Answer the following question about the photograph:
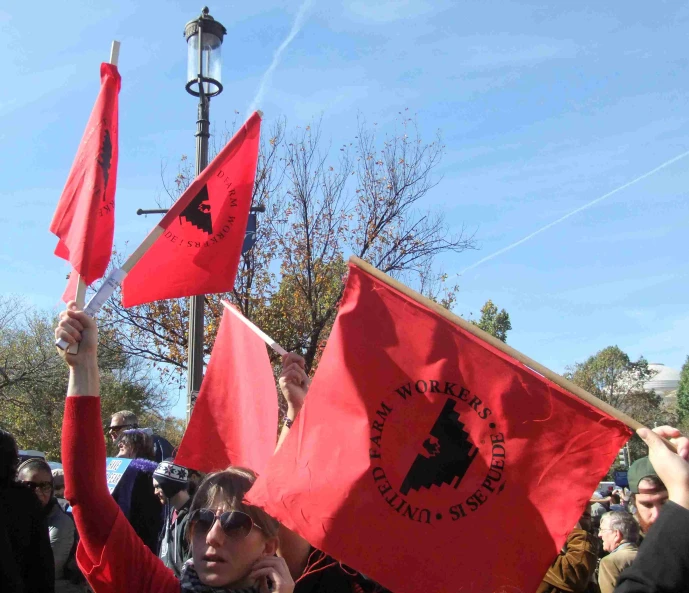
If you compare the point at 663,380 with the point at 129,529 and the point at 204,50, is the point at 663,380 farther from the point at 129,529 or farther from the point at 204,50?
the point at 129,529

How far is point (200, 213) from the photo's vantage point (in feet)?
15.3

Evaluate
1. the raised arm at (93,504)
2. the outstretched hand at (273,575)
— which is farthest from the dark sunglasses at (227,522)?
the raised arm at (93,504)

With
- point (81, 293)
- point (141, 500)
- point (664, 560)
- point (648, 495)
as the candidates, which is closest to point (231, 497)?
point (81, 293)

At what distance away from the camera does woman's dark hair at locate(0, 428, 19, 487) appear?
3279 mm

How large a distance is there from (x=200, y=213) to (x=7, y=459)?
1934 mm

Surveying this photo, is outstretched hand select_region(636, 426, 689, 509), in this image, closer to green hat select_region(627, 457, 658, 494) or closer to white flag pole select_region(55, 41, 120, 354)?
white flag pole select_region(55, 41, 120, 354)

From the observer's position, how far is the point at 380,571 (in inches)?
101

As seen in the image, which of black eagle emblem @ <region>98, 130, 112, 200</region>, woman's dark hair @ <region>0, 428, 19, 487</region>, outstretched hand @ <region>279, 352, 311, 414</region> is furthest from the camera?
outstretched hand @ <region>279, 352, 311, 414</region>

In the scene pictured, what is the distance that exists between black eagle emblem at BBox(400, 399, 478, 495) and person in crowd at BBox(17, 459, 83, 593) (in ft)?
11.6

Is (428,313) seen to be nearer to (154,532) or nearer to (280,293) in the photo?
(154,532)

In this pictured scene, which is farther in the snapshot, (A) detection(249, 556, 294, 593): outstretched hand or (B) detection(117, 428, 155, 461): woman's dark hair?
(B) detection(117, 428, 155, 461): woman's dark hair

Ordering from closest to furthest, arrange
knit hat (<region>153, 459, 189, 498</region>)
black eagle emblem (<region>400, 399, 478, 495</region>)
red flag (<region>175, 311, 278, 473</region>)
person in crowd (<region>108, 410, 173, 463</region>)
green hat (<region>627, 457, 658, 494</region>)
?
1. black eagle emblem (<region>400, 399, 478, 495</region>)
2. green hat (<region>627, 457, 658, 494</region>)
3. red flag (<region>175, 311, 278, 473</region>)
4. knit hat (<region>153, 459, 189, 498</region>)
5. person in crowd (<region>108, 410, 173, 463</region>)

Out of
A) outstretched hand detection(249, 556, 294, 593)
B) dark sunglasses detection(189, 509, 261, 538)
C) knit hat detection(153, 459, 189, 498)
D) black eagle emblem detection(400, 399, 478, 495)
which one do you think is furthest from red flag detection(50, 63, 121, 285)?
knit hat detection(153, 459, 189, 498)

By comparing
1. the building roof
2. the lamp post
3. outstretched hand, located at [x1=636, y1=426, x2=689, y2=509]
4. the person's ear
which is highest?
the building roof
